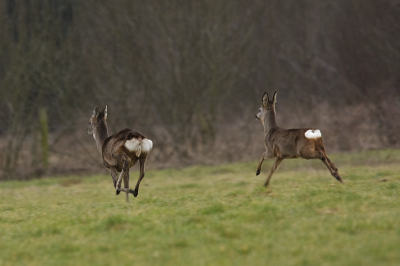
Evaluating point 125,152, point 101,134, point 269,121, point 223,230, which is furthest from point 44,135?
point 223,230

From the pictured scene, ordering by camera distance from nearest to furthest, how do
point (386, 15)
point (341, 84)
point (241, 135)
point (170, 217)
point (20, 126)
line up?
point (170, 217) → point (20, 126) → point (241, 135) → point (386, 15) → point (341, 84)

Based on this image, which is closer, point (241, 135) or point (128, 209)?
point (128, 209)

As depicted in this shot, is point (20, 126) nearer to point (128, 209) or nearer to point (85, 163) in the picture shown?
point (85, 163)

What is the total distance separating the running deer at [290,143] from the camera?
10359 mm

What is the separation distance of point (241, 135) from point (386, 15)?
7520mm

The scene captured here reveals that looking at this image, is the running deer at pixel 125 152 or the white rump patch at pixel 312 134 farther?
the white rump patch at pixel 312 134

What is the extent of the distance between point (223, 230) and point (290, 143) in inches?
161

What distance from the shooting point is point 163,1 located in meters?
23.5

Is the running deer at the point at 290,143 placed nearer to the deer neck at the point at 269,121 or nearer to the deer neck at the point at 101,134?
the deer neck at the point at 269,121

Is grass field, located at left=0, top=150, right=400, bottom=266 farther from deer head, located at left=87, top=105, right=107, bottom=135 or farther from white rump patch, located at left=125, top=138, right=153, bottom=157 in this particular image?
deer head, located at left=87, top=105, right=107, bottom=135

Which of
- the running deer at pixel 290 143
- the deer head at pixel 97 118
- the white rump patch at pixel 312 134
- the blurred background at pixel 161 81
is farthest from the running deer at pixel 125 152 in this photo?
the blurred background at pixel 161 81

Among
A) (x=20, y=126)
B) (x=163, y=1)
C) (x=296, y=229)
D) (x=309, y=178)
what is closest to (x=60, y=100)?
(x=20, y=126)

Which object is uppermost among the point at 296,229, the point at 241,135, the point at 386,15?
the point at 386,15

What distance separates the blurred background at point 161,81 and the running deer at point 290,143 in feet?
31.5
